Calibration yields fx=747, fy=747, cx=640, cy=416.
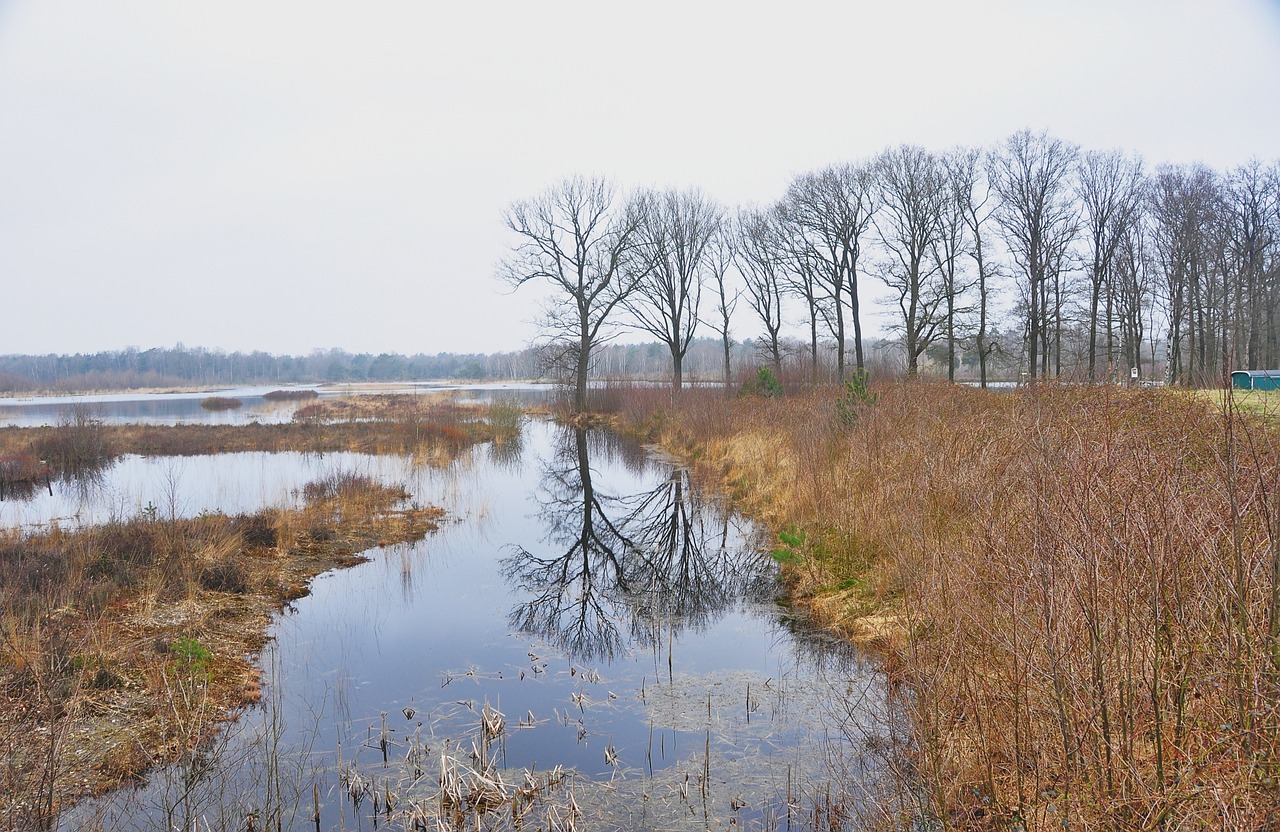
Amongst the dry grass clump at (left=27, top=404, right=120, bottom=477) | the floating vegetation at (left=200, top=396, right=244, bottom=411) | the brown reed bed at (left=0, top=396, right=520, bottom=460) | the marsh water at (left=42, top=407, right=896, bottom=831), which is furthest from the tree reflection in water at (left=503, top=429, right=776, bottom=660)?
the floating vegetation at (left=200, top=396, right=244, bottom=411)

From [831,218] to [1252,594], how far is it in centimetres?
3635

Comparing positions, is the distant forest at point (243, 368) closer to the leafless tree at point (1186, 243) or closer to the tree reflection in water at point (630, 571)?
the leafless tree at point (1186, 243)

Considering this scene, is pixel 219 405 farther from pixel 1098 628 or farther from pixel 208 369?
pixel 208 369

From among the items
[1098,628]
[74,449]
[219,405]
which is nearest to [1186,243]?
[1098,628]

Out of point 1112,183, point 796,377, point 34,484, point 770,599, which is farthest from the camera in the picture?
point 1112,183

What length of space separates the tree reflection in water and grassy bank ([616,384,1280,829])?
1.96 meters

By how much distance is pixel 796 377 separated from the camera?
29078 mm

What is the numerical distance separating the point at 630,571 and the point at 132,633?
19.2ft

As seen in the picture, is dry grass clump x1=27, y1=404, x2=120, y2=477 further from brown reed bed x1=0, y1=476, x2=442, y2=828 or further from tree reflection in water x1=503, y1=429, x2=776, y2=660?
tree reflection in water x1=503, y1=429, x2=776, y2=660

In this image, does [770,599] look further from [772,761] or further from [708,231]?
[708,231]

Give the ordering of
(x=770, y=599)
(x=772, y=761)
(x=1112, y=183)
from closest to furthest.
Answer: (x=772, y=761), (x=770, y=599), (x=1112, y=183)

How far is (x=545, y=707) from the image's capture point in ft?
20.1

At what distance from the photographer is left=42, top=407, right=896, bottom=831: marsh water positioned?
457 centimetres

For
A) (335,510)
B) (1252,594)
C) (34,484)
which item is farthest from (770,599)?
(34,484)
